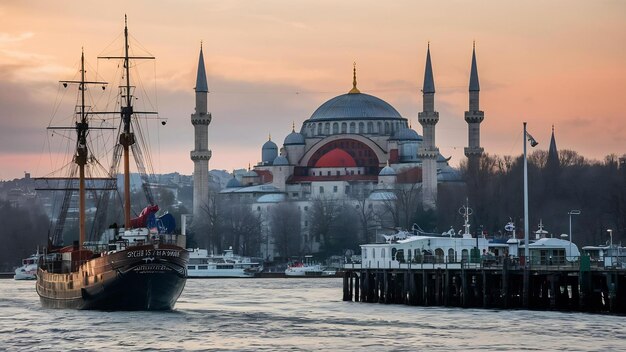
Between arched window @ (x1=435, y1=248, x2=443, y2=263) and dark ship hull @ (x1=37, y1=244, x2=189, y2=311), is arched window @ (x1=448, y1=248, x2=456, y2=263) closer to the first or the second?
arched window @ (x1=435, y1=248, x2=443, y2=263)

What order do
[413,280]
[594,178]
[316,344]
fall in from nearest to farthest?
[316,344] → [413,280] → [594,178]

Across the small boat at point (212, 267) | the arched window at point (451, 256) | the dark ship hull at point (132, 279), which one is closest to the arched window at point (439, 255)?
the arched window at point (451, 256)

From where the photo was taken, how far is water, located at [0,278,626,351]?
74.1 metres

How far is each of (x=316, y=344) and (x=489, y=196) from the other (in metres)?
109

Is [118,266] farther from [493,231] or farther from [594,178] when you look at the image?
[594,178]

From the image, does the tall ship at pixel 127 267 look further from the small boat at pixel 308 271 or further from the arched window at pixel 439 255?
the small boat at pixel 308 271

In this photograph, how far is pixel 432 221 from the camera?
188 meters

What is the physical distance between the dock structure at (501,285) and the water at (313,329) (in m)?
1.60

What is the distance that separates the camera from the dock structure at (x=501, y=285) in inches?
3396

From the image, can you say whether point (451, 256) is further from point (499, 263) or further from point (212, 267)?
point (212, 267)

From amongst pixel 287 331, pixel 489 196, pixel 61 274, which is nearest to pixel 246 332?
pixel 287 331

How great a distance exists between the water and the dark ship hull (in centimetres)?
112

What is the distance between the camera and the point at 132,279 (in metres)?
93.1

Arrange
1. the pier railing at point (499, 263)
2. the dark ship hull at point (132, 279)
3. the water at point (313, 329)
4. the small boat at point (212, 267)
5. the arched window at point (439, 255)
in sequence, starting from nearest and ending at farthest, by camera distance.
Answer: the water at point (313, 329), the pier railing at point (499, 263), the dark ship hull at point (132, 279), the arched window at point (439, 255), the small boat at point (212, 267)
